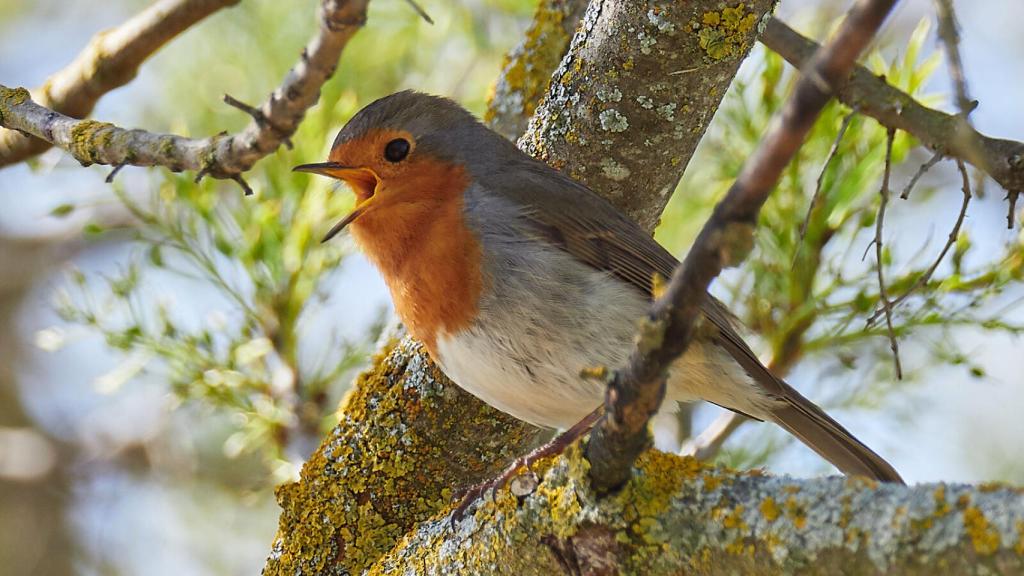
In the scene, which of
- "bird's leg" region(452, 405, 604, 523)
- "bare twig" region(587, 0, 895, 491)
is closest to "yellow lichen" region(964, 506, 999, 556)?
"bare twig" region(587, 0, 895, 491)

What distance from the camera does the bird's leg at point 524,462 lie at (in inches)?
109

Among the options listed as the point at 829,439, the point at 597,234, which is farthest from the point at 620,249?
the point at 829,439

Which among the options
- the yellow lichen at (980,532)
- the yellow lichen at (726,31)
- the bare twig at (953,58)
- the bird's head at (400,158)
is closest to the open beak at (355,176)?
the bird's head at (400,158)

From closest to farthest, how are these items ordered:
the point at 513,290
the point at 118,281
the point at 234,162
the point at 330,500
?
1. the point at 234,162
2. the point at 513,290
3. the point at 330,500
4. the point at 118,281

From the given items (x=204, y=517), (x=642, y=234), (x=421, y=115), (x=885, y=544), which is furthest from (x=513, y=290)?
(x=204, y=517)

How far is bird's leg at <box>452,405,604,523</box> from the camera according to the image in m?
2.77

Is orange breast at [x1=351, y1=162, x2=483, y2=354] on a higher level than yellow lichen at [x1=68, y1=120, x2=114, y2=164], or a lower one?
higher

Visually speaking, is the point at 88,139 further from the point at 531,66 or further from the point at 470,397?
the point at 531,66

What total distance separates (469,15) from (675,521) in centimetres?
354

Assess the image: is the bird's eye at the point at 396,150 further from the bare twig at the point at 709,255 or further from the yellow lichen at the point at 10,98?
the bare twig at the point at 709,255

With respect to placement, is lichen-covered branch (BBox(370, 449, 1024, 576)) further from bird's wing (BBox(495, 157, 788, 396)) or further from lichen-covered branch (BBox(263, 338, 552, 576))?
bird's wing (BBox(495, 157, 788, 396))

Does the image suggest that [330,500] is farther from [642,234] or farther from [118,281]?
[118,281]

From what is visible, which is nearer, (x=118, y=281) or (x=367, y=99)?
(x=118, y=281)

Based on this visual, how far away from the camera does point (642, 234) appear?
3455 millimetres
